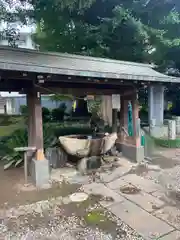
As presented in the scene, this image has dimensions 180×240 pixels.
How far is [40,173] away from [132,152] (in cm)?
291

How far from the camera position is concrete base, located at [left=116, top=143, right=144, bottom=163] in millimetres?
6113

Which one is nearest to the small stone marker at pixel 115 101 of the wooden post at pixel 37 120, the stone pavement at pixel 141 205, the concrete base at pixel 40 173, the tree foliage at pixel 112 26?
the stone pavement at pixel 141 205

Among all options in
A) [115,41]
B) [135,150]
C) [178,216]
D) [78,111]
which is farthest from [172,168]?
[78,111]

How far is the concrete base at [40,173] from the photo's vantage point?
459 centimetres

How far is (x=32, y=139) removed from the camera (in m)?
5.05

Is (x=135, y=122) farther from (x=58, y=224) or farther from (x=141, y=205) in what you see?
(x=58, y=224)

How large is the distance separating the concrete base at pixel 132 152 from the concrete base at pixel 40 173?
2.71m

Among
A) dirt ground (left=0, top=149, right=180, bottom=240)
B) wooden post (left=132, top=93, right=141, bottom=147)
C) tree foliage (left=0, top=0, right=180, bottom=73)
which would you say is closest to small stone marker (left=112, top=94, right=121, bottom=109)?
wooden post (left=132, top=93, right=141, bottom=147)

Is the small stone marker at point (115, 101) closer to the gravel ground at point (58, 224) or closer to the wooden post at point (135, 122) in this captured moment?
the wooden post at point (135, 122)

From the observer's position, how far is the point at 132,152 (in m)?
6.25

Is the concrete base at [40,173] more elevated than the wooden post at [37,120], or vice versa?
the wooden post at [37,120]

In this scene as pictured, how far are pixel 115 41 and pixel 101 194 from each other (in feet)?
28.2

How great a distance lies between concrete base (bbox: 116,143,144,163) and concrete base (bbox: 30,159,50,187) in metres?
2.71

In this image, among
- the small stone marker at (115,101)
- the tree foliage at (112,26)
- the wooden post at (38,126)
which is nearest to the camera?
the wooden post at (38,126)
